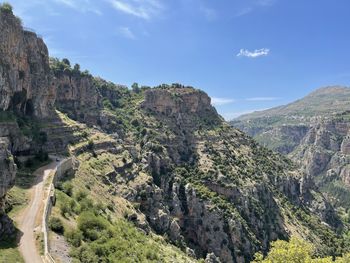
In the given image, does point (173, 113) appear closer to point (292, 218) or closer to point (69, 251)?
point (292, 218)

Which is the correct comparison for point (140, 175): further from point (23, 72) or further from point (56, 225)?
point (56, 225)

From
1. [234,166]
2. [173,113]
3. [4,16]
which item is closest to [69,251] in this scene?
[4,16]

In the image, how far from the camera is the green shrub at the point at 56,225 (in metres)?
49.3

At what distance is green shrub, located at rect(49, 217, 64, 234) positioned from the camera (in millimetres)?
49256

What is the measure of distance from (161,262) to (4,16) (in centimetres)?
6474

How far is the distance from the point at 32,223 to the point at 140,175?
221 ft

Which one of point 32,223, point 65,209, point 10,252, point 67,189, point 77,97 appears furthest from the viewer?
point 77,97

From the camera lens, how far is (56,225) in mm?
49562

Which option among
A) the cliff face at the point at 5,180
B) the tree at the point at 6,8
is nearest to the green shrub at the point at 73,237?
the cliff face at the point at 5,180

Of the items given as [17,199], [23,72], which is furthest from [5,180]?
[23,72]

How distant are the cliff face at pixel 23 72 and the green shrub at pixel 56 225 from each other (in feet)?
131

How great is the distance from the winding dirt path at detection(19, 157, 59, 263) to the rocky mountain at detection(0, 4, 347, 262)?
7.97ft

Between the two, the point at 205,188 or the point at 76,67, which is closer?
the point at 205,188

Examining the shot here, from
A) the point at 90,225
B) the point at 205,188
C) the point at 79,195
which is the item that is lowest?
the point at 205,188
